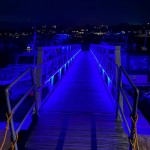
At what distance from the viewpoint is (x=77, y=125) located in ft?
16.7

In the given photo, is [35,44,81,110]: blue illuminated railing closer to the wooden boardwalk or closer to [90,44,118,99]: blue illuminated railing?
the wooden boardwalk

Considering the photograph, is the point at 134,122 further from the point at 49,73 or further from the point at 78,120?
the point at 49,73

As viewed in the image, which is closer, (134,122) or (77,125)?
(134,122)

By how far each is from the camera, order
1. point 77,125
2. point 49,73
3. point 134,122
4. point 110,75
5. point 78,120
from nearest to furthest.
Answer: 1. point 134,122
2. point 77,125
3. point 78,120
4. point 110,75
5. point 49,73

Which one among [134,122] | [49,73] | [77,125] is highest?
[134,122]

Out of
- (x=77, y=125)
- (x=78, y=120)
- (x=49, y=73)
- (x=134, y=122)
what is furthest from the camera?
(x=49, y=73)

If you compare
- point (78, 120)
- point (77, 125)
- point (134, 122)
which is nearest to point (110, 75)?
point (78, 120)

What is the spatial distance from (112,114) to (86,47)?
1227 inches

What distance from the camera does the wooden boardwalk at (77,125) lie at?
4312 mm

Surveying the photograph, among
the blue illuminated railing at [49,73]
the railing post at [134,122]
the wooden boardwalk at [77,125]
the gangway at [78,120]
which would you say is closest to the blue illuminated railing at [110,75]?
the gangway at [78,120]

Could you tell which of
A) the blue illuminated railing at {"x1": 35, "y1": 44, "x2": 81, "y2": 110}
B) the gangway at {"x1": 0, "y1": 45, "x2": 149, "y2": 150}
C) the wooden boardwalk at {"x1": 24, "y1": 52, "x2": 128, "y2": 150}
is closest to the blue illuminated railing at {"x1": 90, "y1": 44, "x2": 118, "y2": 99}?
the gangway at {"x1": 0, "y1": 45, "x2": 149, "y2": 150}

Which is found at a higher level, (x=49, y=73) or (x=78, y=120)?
(x=49, y=73)

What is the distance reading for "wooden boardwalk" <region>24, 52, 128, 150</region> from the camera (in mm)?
4312

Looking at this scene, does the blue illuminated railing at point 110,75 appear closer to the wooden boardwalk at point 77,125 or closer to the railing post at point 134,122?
the wooden boardwalk at point 77,125
